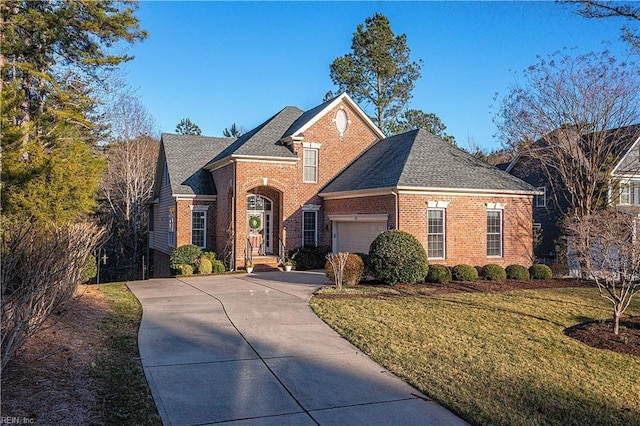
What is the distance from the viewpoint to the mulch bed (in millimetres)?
9080

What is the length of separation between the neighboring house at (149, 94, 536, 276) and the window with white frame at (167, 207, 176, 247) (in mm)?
54

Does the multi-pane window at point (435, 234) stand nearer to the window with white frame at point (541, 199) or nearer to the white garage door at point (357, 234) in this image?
the white garage door at point (357, 234)

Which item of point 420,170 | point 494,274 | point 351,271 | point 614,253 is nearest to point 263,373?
point 351,271

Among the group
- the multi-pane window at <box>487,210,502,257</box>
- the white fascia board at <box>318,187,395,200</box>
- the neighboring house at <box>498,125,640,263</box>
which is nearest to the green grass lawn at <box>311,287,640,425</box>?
Result: the white fascia board at <box>318,187,395,200</box>

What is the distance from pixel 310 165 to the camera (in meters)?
22.2

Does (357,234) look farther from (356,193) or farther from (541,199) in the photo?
(541,199)

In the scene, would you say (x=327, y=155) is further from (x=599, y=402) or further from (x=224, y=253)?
(x=599, y=402)

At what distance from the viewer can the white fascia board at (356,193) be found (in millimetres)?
17295

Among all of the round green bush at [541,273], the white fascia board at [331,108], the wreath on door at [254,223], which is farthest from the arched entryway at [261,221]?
Answer: the round green bush at [541,273]

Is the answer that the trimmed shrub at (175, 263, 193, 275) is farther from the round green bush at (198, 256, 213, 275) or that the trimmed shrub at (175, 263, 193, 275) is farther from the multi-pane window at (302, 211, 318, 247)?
the multi-pane window at (302, 211, 318, 247)

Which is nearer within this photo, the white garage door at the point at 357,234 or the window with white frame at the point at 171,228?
the white garage door at the point at 357,234

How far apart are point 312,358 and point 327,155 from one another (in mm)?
16247

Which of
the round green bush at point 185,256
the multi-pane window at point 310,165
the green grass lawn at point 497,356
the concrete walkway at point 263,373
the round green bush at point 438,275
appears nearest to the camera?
the concrete walkway at point 263,373

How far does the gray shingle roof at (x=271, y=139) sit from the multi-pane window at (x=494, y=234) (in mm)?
9137
